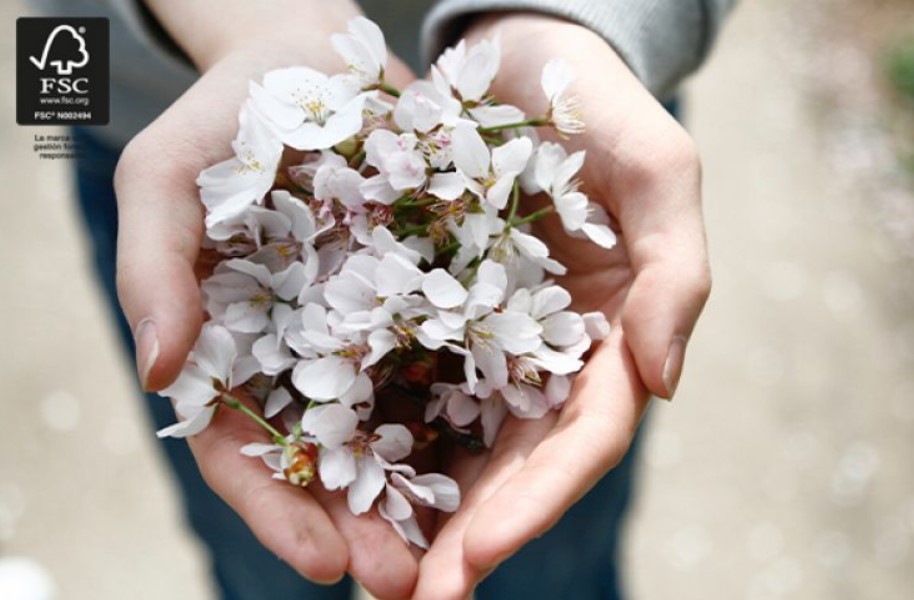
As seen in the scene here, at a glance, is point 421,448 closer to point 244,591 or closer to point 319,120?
point 319,120

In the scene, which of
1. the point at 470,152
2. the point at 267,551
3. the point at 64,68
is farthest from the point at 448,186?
the point at 267,551

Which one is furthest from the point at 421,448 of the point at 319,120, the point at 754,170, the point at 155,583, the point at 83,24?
the point at 754,170

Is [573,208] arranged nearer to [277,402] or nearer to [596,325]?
[596,325]

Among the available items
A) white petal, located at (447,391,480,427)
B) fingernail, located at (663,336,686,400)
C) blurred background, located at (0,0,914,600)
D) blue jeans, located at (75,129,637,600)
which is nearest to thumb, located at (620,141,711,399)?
fingernail, located at (663,336,686,400)

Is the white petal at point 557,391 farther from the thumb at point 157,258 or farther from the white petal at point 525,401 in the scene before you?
the thumb at point 157,258

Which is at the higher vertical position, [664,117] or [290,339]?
[664,117]
